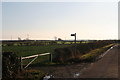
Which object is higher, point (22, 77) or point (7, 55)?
point (7, 55)

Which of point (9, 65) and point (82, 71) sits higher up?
point (9, 65)

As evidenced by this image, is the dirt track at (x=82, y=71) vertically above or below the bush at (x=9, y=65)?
below

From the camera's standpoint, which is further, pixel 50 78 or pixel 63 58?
pixel 63 58

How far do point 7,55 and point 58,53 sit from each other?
8893 mm

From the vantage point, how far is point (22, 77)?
9.64 meters

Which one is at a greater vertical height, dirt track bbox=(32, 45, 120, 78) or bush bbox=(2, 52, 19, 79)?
bush bbox=(2, 52, 19, 79)

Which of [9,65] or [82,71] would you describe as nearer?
[9,65]

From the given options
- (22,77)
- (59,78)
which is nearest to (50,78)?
(59,78)

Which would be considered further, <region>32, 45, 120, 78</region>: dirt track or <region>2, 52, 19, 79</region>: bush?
<region>32, 45, 120, 78</region>: dirt track

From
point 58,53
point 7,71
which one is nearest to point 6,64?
point 7,71

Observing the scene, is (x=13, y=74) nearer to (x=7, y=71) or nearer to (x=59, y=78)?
(x=7, y=71)

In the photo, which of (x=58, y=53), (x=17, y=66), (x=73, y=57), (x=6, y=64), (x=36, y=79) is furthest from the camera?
(x=73, y=57)

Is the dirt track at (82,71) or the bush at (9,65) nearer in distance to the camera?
the bush at (9,65)

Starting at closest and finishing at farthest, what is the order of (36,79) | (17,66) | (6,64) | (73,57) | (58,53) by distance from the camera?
1. (6,64)
2. (36,79)
3. (17,66)
4. (58,53)
5. (73,57)
